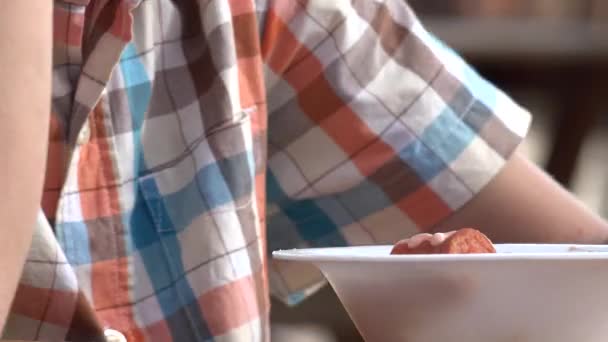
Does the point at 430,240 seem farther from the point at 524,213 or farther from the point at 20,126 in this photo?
the point at 524,213

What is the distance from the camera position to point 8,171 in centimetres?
42

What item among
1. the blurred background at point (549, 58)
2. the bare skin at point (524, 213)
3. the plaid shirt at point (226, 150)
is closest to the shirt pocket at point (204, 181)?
the plaid shirt at point (226, 150)

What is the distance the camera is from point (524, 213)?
0.76 m

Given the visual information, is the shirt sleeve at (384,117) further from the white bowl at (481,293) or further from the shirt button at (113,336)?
the white bowl at (481,293)

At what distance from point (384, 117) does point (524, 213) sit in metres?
0.13

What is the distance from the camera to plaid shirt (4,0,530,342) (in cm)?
59

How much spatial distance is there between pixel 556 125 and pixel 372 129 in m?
1.76

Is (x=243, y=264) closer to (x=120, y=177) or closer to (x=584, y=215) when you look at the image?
(x=120, y=177)

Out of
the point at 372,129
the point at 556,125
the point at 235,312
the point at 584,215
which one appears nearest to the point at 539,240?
the point at 584,215

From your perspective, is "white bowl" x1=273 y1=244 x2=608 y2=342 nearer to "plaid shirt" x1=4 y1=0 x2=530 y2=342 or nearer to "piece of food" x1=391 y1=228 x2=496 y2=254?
"piece of food" x1=391 y1=228 x2=496 y2=254

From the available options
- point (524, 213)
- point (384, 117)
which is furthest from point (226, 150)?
point (524, 213)

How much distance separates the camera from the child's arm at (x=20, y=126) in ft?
1.38

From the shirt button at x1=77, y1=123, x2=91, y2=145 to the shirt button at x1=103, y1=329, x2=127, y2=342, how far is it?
4.5 inches

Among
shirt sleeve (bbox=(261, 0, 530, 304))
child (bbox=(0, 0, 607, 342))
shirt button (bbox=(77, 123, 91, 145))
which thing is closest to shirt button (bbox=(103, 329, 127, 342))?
child (bbox=(0, 0, 607, 342))
